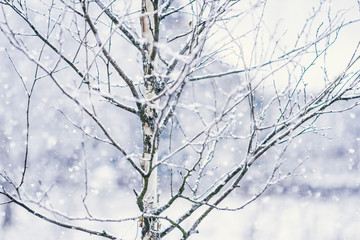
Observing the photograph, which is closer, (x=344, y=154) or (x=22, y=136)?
(x=22, y=136)

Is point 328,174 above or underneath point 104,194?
above

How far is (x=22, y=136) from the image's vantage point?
1051 centimetres

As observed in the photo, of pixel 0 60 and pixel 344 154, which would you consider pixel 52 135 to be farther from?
pixel 344 154

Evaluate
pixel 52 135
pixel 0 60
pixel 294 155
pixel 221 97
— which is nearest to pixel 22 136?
pixel 52 135

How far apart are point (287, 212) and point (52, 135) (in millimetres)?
6636

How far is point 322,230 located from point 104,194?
586 centimetres

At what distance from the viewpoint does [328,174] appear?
1125cm

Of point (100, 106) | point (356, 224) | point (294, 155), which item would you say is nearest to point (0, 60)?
point (100, 106)

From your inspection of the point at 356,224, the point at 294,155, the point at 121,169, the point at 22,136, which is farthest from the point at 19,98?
the point at 356,224

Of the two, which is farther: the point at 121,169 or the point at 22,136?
the point at 121,169

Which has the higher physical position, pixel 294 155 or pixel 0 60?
pixel 0 60

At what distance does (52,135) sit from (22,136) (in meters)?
0.76

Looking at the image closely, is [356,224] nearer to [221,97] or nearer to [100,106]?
[221,97]

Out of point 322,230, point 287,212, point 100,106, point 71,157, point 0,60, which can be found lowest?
point 322,230
